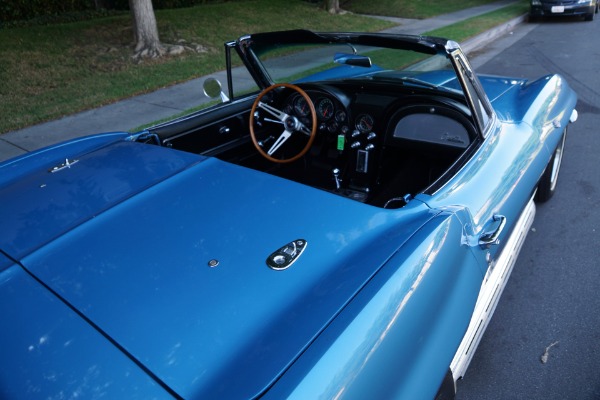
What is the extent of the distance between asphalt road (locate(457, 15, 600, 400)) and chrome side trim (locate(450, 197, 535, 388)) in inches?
12.9

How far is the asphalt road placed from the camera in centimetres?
219

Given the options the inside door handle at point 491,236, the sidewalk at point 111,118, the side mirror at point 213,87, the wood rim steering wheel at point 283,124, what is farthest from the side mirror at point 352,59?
the sidewalk at point 111,118

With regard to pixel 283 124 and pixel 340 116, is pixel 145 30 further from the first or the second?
pixel 340 116

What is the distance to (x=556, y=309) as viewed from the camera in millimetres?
2641

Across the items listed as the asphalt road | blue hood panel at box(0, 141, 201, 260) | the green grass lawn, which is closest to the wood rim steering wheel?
blue hood panel at box(0, 141, 201, 260)

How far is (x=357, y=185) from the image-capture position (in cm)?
304

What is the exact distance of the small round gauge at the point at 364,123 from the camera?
2.97 meters

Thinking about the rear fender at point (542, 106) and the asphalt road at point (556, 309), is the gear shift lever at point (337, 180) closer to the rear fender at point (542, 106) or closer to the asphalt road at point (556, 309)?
the rear fender at point (542, 106)

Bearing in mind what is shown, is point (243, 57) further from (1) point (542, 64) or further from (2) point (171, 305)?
(1) point (542, 64)

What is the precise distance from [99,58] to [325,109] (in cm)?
713

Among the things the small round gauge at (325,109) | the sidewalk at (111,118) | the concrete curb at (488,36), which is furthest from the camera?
the concrete curb at (488,36)

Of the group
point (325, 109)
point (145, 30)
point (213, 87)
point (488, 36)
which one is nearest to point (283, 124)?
point (325, 109)

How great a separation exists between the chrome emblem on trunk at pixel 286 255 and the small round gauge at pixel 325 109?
165 cm

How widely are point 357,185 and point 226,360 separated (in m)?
2.02
